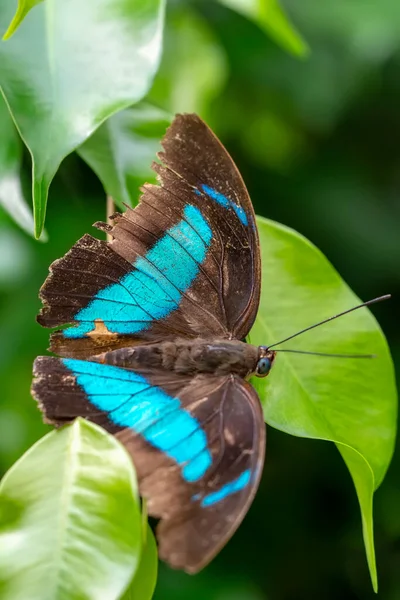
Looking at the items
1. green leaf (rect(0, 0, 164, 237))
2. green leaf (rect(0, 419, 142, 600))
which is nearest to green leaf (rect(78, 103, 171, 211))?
green leaf (rect(0, 0, 164, 237))

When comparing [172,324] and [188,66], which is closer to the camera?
[172,324]

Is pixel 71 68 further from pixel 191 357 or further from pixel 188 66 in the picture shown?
pixel 188 66

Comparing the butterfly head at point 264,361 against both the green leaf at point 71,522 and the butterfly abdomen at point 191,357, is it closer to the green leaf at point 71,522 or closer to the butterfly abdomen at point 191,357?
the butterfly abdomen at point 191,357

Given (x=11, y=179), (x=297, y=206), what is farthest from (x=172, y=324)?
(x=297, y=206)

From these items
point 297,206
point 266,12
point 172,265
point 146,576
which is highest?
point 266,12

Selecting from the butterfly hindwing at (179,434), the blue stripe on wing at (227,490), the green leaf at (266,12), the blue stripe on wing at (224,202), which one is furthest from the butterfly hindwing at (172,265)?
the green leaf at (266,12)

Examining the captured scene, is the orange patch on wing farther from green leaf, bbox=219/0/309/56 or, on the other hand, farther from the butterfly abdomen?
green leaf, bbox=219/0/309/56

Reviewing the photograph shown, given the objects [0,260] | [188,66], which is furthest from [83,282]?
[188,66]
